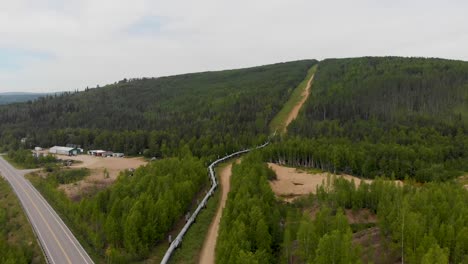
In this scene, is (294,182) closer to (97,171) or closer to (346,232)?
(346,232)

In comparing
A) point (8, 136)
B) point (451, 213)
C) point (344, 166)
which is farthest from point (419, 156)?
point (8, 136)

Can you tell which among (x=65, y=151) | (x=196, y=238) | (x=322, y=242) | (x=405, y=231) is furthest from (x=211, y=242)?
(x=65, y=151)

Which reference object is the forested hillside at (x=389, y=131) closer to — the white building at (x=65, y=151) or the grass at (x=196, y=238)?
the grass at (x=196, y=238)

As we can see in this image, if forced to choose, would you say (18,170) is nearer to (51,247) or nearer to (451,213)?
(51,247)

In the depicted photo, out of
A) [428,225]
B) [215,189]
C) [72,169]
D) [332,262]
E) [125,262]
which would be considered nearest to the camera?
[332,262]

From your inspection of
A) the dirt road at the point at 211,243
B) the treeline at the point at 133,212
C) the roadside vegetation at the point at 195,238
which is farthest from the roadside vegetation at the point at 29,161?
the roadside vegetation at the point at 195,238

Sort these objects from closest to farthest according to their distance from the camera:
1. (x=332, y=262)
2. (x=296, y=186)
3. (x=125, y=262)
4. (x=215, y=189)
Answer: (x=332, y=262), (x=125, y=262), (x=215, y=189), (x=296, y=186)

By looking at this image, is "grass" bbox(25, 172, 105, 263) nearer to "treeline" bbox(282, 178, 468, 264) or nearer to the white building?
"treeline" bbox(282, 178, 468, 264)
